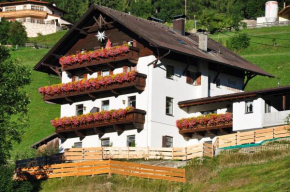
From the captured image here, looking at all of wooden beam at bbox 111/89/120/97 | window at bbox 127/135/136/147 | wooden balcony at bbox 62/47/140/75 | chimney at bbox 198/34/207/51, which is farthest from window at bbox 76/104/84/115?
chimney at bbox 198/34/207/51

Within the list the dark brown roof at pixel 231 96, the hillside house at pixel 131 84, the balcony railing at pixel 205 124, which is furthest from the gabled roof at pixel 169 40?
the balcony railing at pixel 205 124

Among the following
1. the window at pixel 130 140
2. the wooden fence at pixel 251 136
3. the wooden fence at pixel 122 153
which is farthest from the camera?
the window at pixel 130 140

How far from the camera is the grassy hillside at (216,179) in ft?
165

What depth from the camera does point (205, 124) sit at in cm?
6669

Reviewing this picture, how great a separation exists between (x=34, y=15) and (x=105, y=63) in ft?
392

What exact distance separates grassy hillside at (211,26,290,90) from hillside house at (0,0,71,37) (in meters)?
→ 50.6

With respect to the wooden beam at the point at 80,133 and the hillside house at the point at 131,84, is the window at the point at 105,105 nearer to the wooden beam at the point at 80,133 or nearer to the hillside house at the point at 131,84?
the hillside house at the point at 131,84

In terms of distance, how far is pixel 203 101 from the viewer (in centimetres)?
6738

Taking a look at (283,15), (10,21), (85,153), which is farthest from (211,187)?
(10,21)

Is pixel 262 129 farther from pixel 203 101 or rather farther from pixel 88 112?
pixel 88 112

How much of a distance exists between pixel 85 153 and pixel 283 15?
325 ft

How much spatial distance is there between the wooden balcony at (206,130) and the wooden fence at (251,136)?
3.81 metres

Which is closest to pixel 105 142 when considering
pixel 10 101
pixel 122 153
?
pixel 122 153

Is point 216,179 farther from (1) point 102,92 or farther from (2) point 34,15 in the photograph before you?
(2) point 34,15
